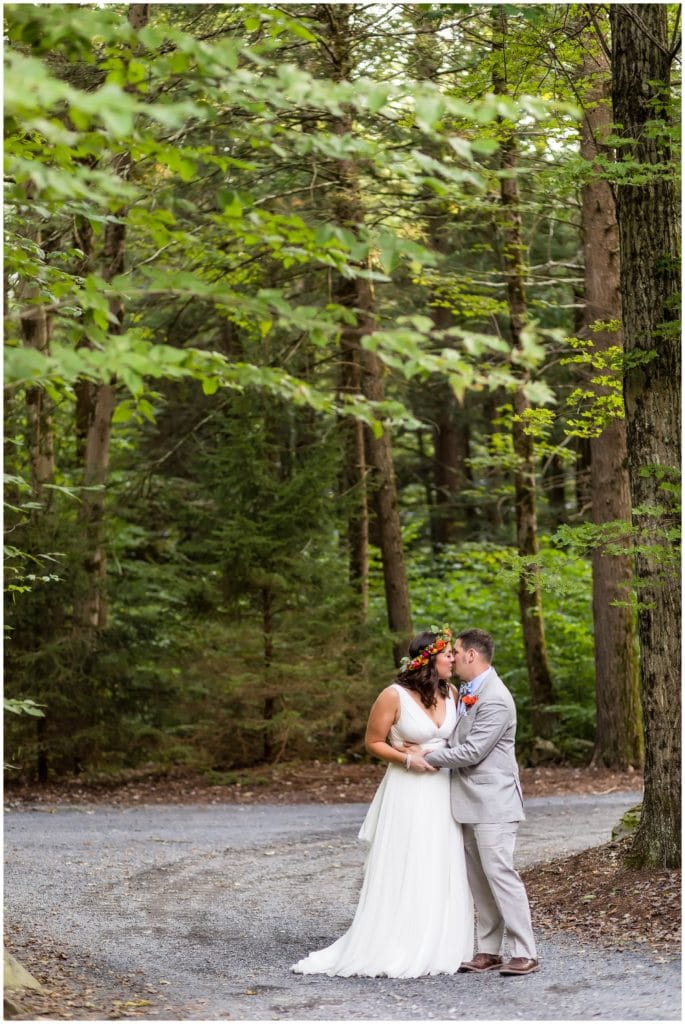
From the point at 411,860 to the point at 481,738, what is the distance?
81 cm

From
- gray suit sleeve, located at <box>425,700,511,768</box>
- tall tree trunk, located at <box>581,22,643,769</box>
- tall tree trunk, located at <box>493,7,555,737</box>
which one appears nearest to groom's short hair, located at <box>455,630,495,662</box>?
gray suit sleeve, located at <box>425,700,511,768</box>

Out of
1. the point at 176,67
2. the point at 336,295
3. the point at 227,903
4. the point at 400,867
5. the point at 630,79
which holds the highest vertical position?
the point at 336,295

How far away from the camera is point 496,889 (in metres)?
6.45

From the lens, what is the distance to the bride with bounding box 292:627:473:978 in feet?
21.3

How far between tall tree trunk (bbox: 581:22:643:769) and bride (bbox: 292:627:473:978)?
845 cm

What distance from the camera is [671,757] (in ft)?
26.3

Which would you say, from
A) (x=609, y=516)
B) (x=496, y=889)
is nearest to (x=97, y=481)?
(x=609, y=516)

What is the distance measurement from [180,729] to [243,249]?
6.98 meters

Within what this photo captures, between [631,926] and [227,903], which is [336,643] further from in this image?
[631,926]

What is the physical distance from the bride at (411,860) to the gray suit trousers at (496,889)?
0.11 m

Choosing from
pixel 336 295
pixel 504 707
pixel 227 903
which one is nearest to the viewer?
pixel 504 707

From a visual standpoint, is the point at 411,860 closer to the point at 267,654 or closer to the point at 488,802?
the point at 488,802

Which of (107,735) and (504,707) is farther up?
(504,707)

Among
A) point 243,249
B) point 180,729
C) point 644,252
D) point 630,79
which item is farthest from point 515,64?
point 180,729
